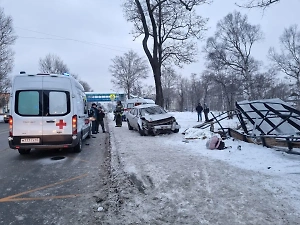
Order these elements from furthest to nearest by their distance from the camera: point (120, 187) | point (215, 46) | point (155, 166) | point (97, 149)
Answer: point (215, 46) < point (97, 149) < point (155, 166) < point (120, 187)

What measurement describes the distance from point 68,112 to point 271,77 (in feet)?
156

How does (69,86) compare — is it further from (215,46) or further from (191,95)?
(191,95)

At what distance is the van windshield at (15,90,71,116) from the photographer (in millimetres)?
7289

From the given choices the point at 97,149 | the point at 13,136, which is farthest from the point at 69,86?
the point at 97,149

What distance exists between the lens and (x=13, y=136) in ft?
Result: 23.6

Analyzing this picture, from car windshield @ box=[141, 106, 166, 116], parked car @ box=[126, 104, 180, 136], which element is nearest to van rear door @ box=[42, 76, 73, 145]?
parked car @ box=[126, 104, 180, 136]

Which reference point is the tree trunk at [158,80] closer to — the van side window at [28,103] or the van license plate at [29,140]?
the van side window at [28,103]

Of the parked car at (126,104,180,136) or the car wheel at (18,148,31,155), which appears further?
the parked car at (126,104,180,136)

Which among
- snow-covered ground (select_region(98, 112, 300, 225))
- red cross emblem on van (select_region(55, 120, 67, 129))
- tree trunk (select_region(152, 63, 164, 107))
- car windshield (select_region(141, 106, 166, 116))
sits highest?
tree trunk (select_region(152, 63, 164, 107))

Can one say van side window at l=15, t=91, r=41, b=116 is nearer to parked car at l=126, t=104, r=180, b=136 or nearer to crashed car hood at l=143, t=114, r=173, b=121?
parked car at l=126, t=104, r=180, b=136

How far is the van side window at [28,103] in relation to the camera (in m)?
7.27

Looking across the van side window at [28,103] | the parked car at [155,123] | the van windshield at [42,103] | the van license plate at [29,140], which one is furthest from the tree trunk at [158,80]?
the van license plate at [29,140]

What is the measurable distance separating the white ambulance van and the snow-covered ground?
1819 mm

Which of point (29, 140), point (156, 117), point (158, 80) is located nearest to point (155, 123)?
point (156, 117)
